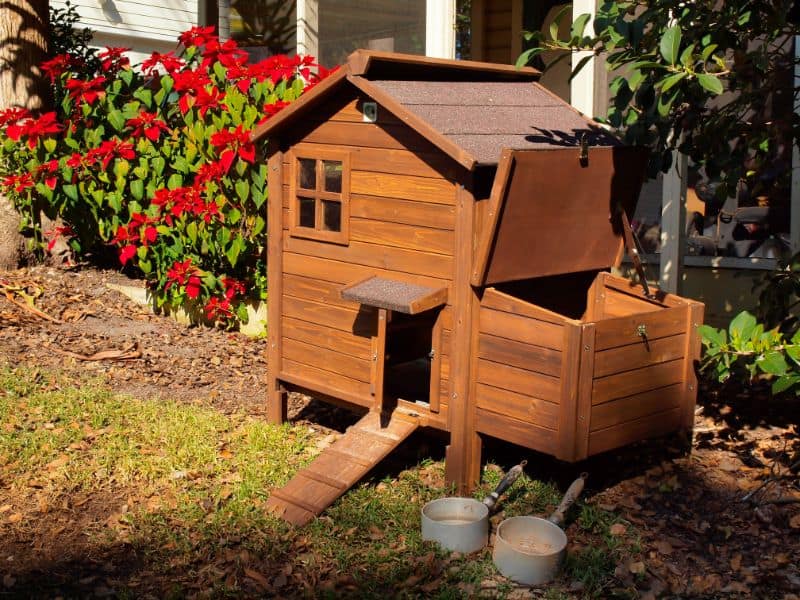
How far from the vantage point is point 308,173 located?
573 cm

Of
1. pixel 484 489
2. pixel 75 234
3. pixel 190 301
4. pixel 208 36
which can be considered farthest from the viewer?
pixel 75 234

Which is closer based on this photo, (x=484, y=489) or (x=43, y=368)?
(x=484, y=489)

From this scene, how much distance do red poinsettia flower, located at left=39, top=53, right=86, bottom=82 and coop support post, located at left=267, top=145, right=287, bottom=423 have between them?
3381 millimetres

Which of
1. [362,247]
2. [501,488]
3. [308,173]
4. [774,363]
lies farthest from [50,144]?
[774,363]

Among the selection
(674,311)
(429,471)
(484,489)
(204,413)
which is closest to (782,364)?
(674,311)

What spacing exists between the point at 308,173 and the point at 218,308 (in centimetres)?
250

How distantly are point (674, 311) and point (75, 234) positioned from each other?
5720mm

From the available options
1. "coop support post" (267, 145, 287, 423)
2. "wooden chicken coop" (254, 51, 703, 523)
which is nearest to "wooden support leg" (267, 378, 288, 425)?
"coop support post" (267, 145, 287, 423)

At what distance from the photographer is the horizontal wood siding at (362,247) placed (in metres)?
5.04

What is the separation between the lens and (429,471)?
5516 millimetres

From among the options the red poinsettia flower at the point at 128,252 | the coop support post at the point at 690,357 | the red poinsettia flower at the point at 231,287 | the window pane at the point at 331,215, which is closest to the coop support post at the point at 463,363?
the window pane at the point at 331,215

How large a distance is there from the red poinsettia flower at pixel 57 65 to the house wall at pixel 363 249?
346 centimetres

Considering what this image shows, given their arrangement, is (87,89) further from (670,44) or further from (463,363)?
(670,44)

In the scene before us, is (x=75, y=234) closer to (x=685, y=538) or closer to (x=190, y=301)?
(x=190, y=301)
